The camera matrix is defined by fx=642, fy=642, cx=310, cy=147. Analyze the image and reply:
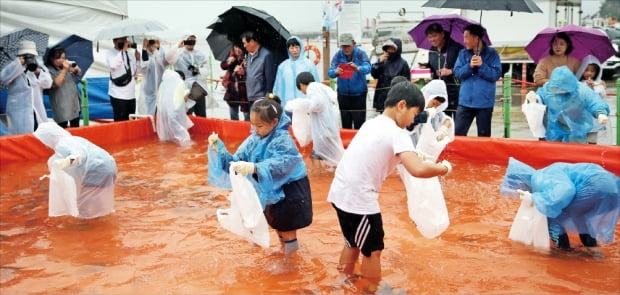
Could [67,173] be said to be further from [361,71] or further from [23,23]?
[23,23]

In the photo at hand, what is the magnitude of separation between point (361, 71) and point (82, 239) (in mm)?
4435

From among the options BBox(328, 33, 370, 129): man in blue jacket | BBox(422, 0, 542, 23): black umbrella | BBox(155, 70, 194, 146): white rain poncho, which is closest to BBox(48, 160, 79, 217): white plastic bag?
BBox(328, 33, 370, 129): man in blue jacket

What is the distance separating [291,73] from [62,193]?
3.50m

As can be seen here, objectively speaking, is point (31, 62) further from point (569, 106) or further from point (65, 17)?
point (569, 106)

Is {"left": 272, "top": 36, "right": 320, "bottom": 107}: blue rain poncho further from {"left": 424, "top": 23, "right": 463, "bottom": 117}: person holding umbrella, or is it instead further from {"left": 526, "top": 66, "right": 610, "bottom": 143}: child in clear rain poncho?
{"left": 526, "top": 66, "right": 610, "bottom": 143}: child in clear rain poncho

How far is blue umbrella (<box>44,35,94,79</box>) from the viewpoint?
10.9 meters

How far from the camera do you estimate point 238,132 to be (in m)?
10.2

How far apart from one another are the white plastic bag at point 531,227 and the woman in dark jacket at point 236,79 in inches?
228

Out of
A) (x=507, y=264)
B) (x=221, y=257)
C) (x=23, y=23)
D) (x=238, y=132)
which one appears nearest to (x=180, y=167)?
(x=238, y=132)

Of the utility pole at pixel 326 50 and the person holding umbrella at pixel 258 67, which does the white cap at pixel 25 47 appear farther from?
the utility pole at pixel 326 50

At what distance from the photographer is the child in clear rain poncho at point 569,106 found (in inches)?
249

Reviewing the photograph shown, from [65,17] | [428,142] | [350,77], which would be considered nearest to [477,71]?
[350,77]

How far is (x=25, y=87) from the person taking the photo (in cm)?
894

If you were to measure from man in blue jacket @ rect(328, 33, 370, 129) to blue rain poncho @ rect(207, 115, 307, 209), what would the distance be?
4.13 m
